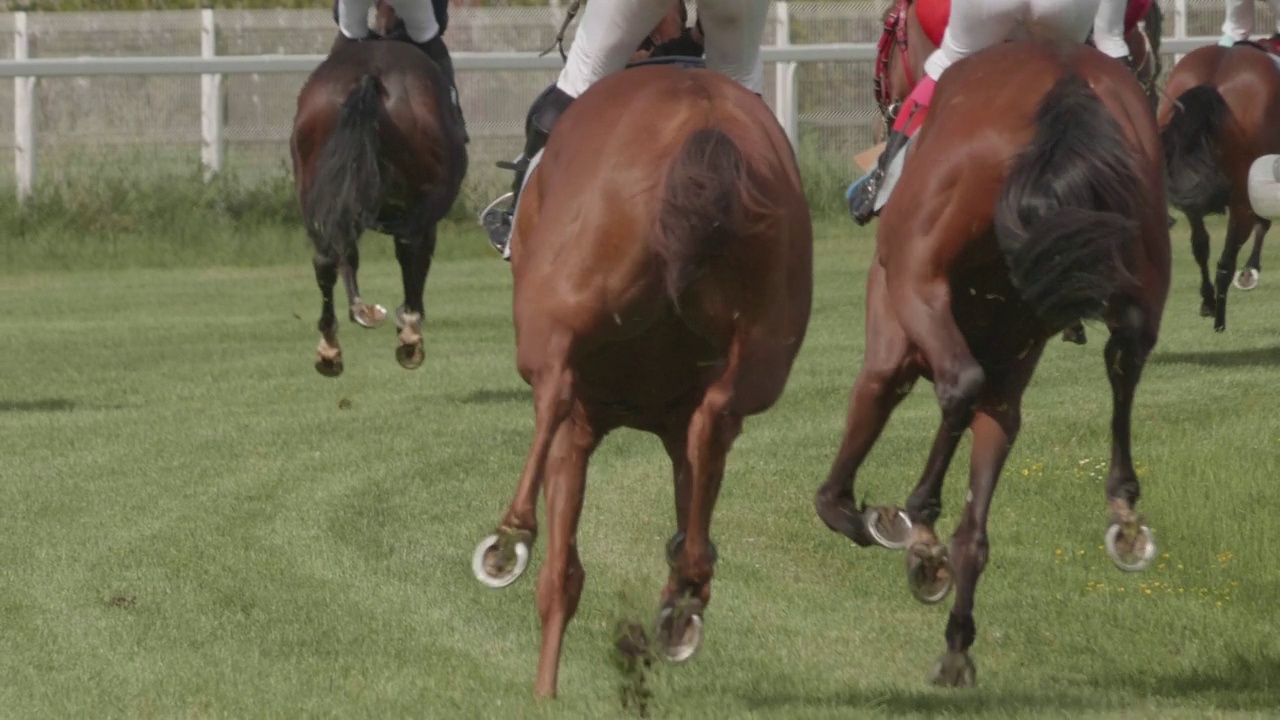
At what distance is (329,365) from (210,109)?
10.0 m

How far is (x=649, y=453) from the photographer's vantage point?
35.6ft

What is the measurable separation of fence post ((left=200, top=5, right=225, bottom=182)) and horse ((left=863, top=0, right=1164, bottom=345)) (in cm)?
1185

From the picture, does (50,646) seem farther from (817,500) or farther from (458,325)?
(458,325)

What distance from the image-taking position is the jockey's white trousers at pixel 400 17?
1216 cm

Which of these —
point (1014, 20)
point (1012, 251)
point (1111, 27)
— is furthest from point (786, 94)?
point (1012, 251)

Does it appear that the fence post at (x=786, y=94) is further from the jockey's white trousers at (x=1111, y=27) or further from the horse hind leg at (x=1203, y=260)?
the jockey's white trousers at (x=1111, y=27)

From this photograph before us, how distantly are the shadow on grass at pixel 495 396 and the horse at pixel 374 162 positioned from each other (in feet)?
2.31

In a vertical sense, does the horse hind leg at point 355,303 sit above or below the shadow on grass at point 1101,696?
below

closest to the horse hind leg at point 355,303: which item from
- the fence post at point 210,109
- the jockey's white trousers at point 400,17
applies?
the jockey's white trousers at point 400,17

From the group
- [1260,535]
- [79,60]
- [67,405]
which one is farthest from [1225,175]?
[79,60]

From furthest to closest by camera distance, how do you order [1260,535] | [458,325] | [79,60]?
[79,60] → [458,325] → [1260,535]

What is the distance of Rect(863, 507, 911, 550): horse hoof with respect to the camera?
671cm

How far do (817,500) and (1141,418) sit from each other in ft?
13.5

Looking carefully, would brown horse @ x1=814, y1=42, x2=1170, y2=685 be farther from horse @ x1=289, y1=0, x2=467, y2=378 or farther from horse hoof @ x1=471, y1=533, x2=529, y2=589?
horse @ x1=289, y1=0, x2=467, y2=378
